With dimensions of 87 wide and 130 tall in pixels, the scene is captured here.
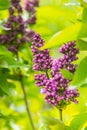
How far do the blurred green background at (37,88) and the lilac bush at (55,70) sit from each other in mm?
28

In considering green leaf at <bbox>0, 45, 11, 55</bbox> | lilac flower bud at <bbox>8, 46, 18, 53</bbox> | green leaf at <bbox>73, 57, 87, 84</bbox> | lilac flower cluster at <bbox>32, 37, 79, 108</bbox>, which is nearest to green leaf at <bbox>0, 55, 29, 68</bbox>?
green leaf at <bbox>0, 45, 11, 55</bbox>

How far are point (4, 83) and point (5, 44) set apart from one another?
0.17m

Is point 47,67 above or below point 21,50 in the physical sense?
above

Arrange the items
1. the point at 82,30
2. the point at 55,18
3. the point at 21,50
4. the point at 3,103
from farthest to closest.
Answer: the point at 3,103
the point at 55,18
the point at 21,50
the point at 82,30

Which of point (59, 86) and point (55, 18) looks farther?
point (55, 18)

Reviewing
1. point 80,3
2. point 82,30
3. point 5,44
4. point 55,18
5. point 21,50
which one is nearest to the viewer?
point 82,30

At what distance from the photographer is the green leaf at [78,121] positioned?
40.5 inches

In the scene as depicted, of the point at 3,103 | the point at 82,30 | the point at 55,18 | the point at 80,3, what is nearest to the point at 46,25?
the point at 55,18

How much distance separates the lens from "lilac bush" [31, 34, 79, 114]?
1.06 meters

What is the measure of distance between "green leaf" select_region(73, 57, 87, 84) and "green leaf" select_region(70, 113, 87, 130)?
0.09m

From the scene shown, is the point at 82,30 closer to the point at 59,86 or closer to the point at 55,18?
the point at 59,86

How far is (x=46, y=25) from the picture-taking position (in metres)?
1.82

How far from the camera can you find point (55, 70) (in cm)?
106

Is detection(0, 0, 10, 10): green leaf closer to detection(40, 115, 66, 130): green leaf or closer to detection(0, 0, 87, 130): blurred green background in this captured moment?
detection(0, 0, 87, 130): blurred green background
